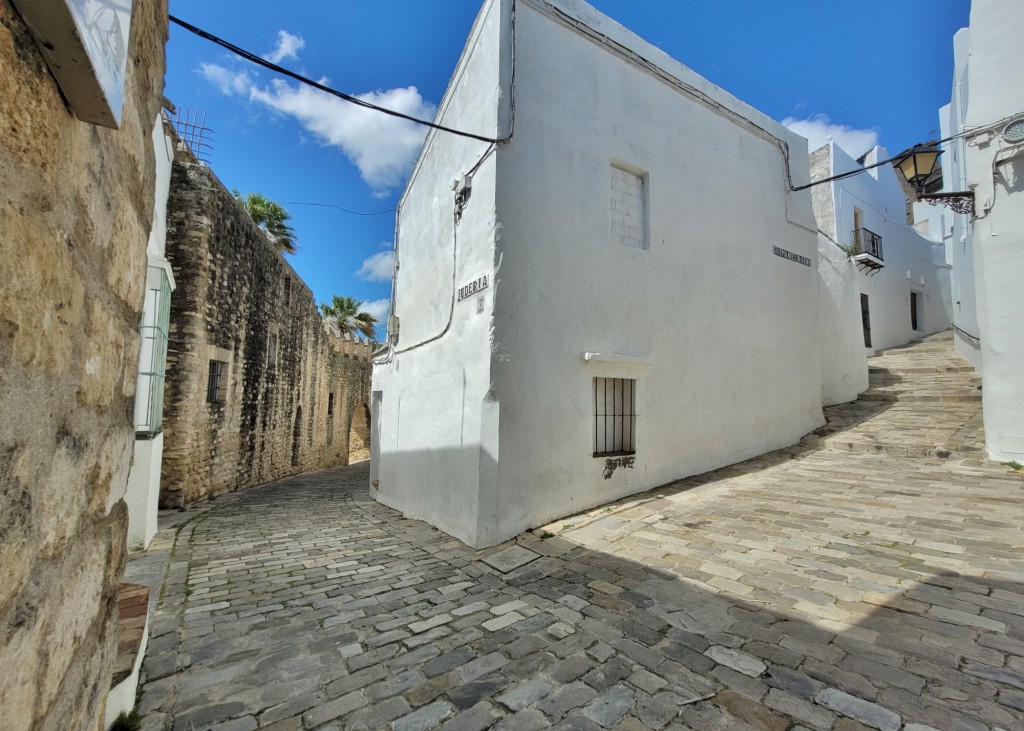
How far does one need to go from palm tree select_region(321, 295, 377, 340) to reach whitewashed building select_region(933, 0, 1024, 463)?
24.7 meters

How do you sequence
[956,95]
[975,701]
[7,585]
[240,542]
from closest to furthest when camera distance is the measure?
[7,585]
[975,701]
[240,542]
[956,95]

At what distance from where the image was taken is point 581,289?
640cm

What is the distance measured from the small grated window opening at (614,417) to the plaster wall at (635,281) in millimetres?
139

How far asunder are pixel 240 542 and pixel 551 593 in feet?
13.8

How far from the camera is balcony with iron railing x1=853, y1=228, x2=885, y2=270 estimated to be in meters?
14.9

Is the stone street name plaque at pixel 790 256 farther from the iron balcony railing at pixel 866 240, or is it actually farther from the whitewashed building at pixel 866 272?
the iron balcony railing at pixel 866 240

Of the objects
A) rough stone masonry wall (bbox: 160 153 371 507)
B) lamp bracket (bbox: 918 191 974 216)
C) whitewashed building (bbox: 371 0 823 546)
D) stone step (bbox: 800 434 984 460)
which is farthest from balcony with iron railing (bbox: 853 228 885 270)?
rough stone masonry wall (bbox: 160 153 371 507)

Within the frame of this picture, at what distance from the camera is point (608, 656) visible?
3.08 meters

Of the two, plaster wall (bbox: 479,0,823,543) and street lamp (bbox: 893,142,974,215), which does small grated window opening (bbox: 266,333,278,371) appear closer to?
plaster wall (bbox: 479,0,823,543)

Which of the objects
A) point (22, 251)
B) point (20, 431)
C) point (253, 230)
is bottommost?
point (20, 431)

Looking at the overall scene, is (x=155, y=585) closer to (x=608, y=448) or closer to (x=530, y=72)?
(x=608, y=448)

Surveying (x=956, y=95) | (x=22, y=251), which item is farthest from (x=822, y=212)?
(x=22, y=251)

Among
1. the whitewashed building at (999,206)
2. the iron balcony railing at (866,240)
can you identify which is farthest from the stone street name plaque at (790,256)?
the iron balcony railing at (866,240)

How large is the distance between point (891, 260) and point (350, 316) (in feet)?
82.7
